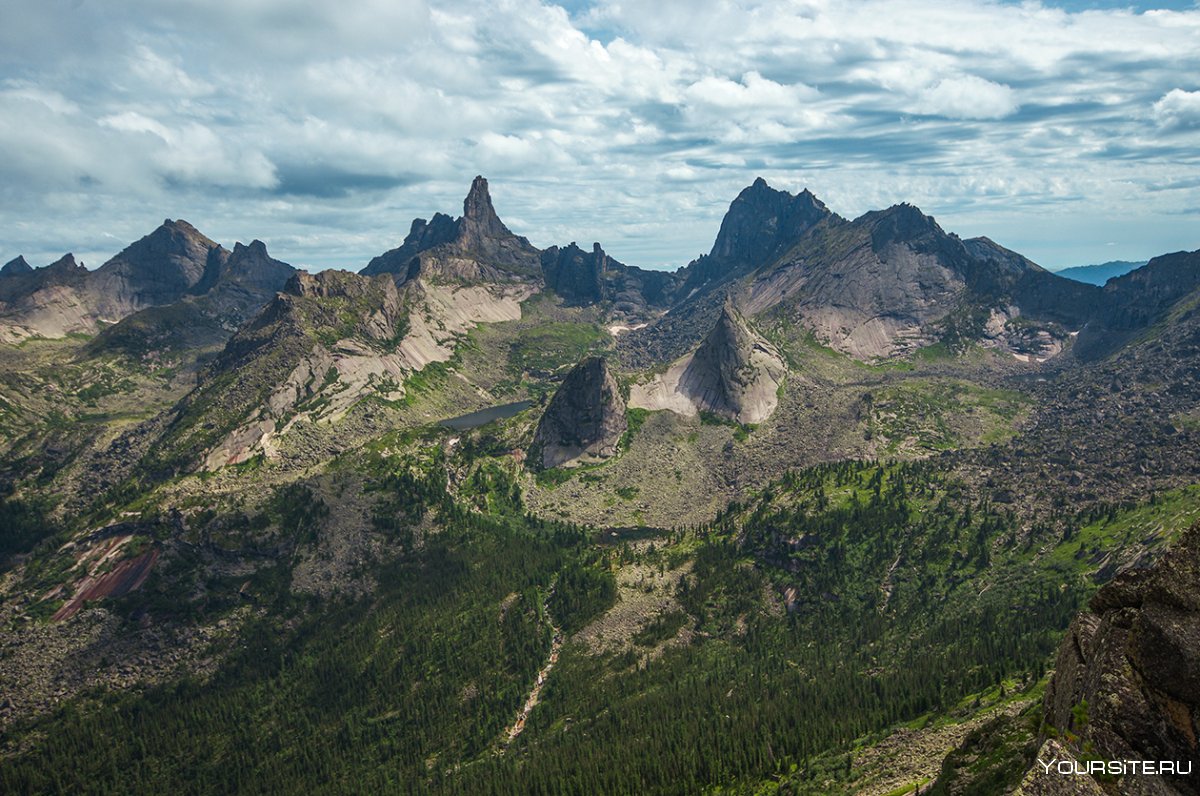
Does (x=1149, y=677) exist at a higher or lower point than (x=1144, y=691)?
higher

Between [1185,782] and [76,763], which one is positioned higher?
[1185,782]

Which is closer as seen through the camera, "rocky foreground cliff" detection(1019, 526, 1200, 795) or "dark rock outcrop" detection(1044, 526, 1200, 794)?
"rocky foreground cliff" detection(1019, 526, 1200, 795)

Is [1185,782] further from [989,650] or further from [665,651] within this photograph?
[665,651]

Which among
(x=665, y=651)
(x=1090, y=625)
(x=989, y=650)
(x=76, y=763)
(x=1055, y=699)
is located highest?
(x=1090, y=625)

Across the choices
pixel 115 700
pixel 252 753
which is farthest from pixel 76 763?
pixel 252 753

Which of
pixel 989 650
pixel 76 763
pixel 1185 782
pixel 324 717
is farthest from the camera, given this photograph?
pixel 324 717

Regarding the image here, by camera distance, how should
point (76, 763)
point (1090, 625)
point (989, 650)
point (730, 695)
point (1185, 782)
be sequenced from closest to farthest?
point (1185, 782) < point (1090, 625) < point (989, 650) < point (730, 695) < point (76, 763)

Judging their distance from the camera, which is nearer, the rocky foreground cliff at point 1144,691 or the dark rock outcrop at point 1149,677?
the rocky foreground cliff at point 1144,691

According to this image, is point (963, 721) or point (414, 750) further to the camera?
point (414, 750)
